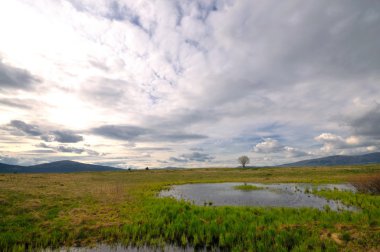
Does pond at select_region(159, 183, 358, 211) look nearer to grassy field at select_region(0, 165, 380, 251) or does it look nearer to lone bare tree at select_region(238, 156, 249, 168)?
grassy field at select_region(0, 165, 380, 251)

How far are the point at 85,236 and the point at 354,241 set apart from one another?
1704cm

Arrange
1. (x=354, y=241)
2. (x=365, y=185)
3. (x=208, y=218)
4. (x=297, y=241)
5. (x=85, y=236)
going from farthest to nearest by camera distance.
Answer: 1. (x=365, y=185)
2. (x=208, y=218)
3. (x=85, y=236)
4. (x=297, y=241)
5. (x=354, y=241)

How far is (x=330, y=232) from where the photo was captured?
42.1 feet

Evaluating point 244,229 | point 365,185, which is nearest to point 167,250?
point 244,229

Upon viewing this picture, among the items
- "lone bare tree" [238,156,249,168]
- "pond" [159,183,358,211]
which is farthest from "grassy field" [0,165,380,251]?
"lone bare tree" [238,156,249,168]

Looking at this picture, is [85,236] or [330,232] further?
[85,236]

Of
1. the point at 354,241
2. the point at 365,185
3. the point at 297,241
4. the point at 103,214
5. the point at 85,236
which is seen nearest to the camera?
the point at 354,241

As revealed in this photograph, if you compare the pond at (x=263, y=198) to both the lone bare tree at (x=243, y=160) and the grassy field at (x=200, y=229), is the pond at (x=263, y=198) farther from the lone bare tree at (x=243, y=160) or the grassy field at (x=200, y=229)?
the lone bare tree at (x=243, y=160)

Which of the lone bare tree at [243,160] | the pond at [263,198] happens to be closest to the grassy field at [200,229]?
the pond at [263,198]

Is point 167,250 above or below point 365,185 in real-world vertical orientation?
below

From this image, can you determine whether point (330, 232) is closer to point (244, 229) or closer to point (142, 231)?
point (244, 229)

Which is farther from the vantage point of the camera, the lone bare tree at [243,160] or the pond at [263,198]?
the lone bare tree at [243,160]

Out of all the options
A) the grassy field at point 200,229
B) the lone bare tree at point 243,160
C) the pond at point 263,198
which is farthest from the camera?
the lone bare tree at point 243,160

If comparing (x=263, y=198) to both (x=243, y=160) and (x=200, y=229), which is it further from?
(x=243, y=160)
